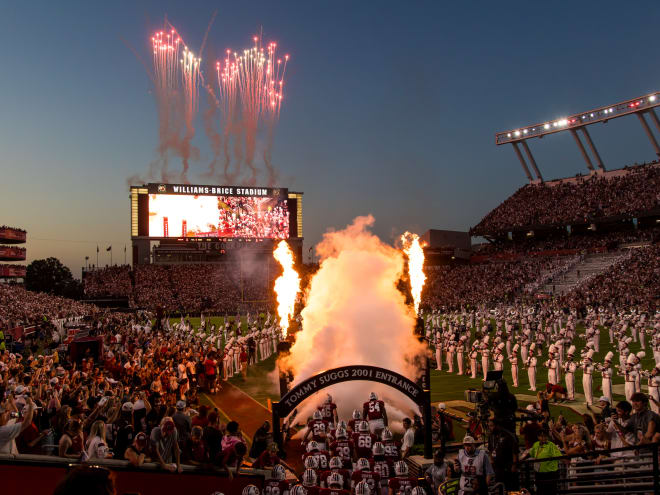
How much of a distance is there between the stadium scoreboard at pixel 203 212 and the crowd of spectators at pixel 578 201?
22078mm

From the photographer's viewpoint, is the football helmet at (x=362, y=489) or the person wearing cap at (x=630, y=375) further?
the person wearing cap at (x=630, y=375)

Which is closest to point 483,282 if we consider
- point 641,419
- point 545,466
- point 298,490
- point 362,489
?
point 641,419

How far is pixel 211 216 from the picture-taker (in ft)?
189

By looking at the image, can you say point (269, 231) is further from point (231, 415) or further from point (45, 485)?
point (45, 485)

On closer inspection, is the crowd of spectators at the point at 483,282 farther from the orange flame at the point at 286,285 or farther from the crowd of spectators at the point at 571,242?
the orange flame at the point at 286,285

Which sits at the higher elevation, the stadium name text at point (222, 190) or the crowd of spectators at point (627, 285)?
the stadium name text at point (222, 190)

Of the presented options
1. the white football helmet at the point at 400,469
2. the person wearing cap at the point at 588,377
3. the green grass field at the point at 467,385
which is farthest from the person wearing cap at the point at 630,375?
the white football helmet at the point at 400,469

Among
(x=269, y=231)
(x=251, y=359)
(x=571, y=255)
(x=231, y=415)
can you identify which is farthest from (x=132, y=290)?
(x=231, y=415)

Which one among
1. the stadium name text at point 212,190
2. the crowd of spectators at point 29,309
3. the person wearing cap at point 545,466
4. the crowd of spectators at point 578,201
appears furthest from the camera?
the stadium name text at point 212,190

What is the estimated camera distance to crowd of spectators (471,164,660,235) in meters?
48.1

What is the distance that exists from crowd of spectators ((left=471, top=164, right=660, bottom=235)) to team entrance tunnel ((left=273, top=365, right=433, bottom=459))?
44105 millimetres

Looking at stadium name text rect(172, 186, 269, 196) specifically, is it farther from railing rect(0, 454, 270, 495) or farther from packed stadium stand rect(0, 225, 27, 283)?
railing rect(0, 454, 270, 495)

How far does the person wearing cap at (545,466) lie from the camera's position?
6699 mm

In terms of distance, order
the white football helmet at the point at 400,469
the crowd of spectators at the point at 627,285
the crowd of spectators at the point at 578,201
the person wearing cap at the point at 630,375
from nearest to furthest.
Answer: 1. the white football helmet at the point at 400,469
2. the person wearing cap at the point at 630,375
3. the crowd of spectators at the point at 627,285
4. the crowd of spectators at the point at 578,201
